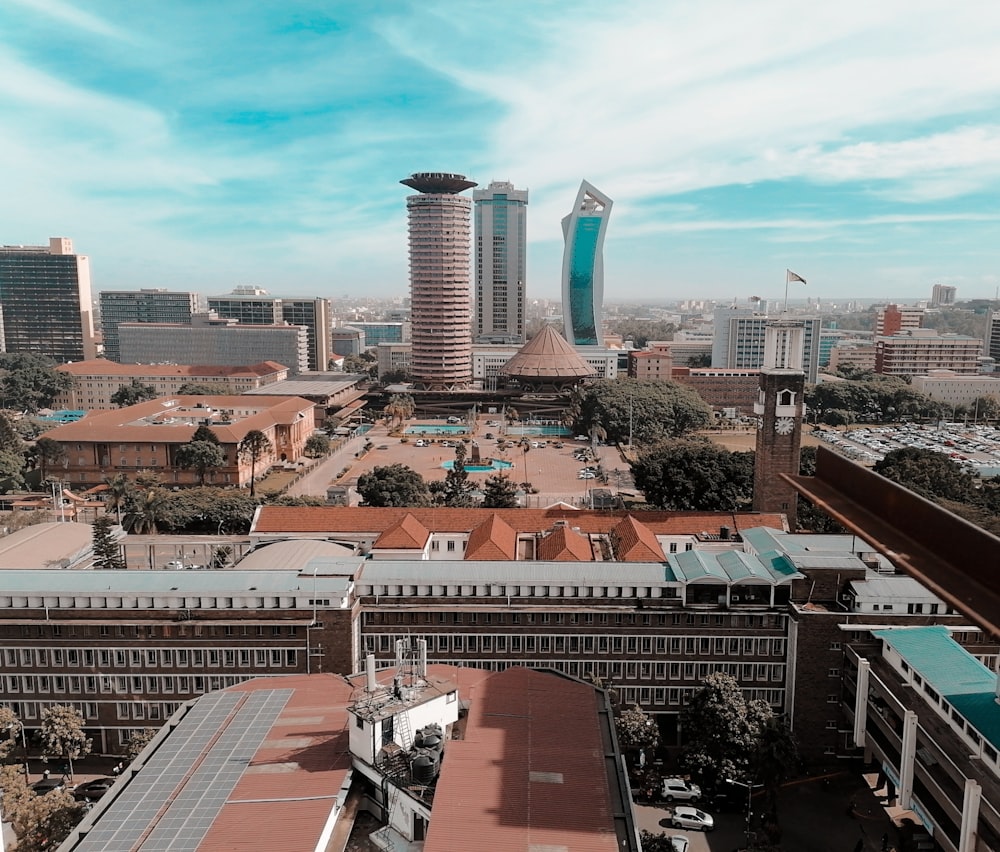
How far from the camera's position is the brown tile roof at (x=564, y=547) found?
113ft

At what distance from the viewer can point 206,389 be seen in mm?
106875

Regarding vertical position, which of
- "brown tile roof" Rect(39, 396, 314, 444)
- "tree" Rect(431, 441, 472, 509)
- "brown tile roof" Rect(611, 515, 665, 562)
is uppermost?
"brown tile roof" Rect(39, 396, 314, 444)

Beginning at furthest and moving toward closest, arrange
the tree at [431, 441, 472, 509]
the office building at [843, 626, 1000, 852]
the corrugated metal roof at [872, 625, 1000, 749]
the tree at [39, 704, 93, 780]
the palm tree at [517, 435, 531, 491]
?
the palm tree at [517, 435, 531, 491] < the tree at [431, 441, 472, 509] < the tree at [39, 704, 93, 780] < the corrugated metal roof at [872, 625, 1000, 749] < the office building at [843, 626, 1000, 852]

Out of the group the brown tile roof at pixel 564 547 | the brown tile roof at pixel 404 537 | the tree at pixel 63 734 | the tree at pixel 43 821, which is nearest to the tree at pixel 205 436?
the brown tile roof at pixel 404 537

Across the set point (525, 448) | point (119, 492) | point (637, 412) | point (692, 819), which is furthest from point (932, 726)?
point (637, 412)

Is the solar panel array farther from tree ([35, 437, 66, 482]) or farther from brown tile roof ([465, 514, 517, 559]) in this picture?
tree ([35, 437, 66, 482])

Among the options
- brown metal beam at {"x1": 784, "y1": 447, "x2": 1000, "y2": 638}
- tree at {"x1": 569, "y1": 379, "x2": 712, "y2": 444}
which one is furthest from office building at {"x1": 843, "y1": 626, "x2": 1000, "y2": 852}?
tree at {"x1": 569, "y1": 379, "x2": 712, "y2": 444}

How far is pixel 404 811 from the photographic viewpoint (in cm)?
1712

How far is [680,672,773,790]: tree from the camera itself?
23812mm

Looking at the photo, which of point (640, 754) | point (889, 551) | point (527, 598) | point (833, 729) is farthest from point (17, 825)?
point (833, 729)

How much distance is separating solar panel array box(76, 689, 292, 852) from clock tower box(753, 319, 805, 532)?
2686cm

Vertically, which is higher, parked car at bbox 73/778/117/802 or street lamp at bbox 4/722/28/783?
street lamp at bbox 4/722/28/783

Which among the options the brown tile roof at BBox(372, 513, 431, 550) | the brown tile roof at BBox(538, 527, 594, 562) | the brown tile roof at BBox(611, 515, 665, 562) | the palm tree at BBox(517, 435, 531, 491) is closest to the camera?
the brown tile roof at BBox(611, 515, 665, 562)

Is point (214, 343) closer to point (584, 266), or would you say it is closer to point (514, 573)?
point (584, 266)
